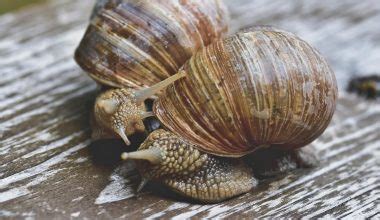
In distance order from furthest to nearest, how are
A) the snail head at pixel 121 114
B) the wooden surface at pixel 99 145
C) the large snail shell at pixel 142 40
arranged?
1. the large snail shell at pixel 142 40
2. the snail head at pixel 121 114
3. the wooden surface at pixel 99 145

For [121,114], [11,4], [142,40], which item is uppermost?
[11,4]

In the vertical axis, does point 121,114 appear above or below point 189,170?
above

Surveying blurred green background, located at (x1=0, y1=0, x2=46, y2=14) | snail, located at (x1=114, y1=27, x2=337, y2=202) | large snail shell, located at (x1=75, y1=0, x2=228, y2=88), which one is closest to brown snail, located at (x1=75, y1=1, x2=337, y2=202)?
snail, located at (x1=114, y1=27, x2=337, y2=202)

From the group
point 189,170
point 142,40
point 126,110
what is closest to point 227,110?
point 189,170

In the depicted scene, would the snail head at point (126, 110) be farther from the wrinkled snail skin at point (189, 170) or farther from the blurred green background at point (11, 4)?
the blurred green background at point (11, 4)

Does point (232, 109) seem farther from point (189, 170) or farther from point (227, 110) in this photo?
point (189, 170)

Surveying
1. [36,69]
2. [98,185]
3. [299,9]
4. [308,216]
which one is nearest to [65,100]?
[36,69]

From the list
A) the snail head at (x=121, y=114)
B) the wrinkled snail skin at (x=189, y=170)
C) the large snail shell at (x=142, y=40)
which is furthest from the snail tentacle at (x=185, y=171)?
the large snail shell at (x=142, y=40)
